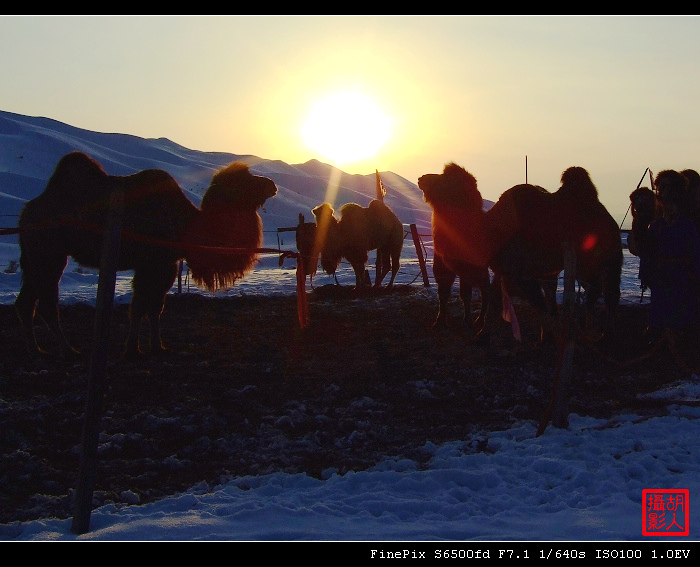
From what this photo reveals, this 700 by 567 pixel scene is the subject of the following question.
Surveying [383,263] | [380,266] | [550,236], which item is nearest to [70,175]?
[550,236]

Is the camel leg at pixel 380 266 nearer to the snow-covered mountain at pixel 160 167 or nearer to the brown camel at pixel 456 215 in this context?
the brown camel at pixel 456 215

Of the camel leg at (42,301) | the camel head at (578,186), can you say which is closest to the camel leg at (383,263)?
the camel head at (578,186)

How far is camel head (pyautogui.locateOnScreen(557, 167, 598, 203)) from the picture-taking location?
836 cm

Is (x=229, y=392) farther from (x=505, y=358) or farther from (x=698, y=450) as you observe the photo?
(x=698, y=450)

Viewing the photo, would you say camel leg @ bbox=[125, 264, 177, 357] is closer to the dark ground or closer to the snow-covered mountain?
the dark ground

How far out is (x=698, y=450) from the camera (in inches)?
191

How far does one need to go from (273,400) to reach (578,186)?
435 cm

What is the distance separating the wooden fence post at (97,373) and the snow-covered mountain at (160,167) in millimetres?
24305

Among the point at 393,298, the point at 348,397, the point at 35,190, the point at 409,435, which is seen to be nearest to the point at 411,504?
the point at 409,435

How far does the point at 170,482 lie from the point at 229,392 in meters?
1.95

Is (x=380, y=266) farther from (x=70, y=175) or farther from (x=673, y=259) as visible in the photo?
(x=673, y=259)

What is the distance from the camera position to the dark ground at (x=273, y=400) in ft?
15.7

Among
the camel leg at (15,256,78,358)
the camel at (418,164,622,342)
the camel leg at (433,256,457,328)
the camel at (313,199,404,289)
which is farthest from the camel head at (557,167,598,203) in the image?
the camel at (313,199,404,289)

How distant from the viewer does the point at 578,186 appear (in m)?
8.38
